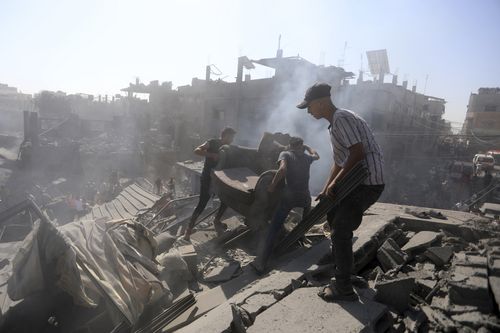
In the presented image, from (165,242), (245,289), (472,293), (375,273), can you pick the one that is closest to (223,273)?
(245,289)

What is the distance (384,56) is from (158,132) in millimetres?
26166

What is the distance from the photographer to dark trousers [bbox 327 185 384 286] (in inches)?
95.7

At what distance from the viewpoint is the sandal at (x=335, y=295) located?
2.41m

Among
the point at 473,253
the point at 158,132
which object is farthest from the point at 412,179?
the point at 158,132

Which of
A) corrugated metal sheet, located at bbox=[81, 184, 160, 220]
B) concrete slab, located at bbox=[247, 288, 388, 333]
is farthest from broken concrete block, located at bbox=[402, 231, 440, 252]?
corrugated metal sheet, located at bbox=[81, 184, 160, 220]

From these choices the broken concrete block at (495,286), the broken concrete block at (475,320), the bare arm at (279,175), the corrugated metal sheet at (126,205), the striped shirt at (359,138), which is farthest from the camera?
the corrugated metal sheet at (126,205)

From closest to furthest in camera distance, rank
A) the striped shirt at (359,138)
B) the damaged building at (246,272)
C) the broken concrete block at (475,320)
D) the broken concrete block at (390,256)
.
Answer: the broken concrete block at (475,320)
the damaged building at (246,272)
the striped shirt at (359,138)
the broken concrete block at (390,256)

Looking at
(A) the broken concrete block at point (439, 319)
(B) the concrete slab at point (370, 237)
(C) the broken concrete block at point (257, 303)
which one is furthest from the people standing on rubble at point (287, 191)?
(A) the broken concrete block at point (439, 319)

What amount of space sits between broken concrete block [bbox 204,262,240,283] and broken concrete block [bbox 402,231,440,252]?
2.10 m

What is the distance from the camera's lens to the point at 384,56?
31281 millimetres

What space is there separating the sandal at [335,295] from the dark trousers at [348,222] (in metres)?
0.08

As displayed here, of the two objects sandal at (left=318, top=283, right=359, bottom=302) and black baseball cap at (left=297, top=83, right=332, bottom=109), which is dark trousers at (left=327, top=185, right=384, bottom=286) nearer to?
sandal at (left=318, top=283, right=359, bottom=302)

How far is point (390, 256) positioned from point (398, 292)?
0.78 metres

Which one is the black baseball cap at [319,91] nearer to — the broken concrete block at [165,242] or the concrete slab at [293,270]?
the concrete slab at [293,270]
